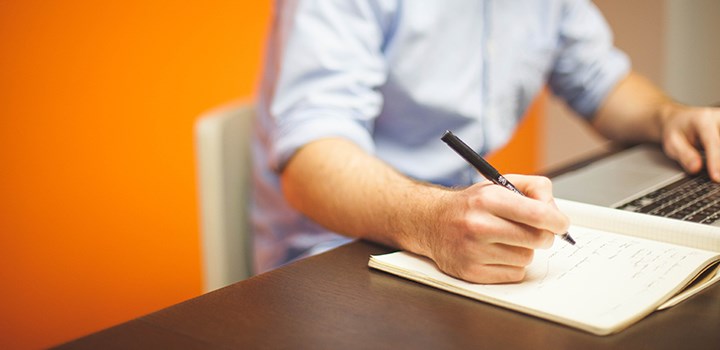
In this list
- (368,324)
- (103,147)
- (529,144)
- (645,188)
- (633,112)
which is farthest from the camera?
(529,144)

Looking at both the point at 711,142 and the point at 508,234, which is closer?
the point at 508,234

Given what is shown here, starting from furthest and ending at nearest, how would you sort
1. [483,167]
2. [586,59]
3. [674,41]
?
[674,41]
[586,59]
[483,167]

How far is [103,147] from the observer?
1.66m

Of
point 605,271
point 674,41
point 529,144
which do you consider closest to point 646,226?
point 605,271

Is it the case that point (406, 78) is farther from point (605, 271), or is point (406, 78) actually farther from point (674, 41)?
point (674, 41)

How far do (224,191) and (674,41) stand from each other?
1930 millimetres

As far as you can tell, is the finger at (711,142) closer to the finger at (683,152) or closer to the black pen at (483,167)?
the finger at (683,152)

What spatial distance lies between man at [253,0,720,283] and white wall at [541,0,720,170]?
1.00 m

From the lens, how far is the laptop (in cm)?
85

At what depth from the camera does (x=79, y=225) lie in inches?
64.8

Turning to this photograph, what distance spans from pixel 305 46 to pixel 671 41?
1893 millimetres

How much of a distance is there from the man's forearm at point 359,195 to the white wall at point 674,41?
1.55 meters

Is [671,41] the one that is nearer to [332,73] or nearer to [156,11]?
[156,11]

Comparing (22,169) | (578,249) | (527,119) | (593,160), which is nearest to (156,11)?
(22,169)
